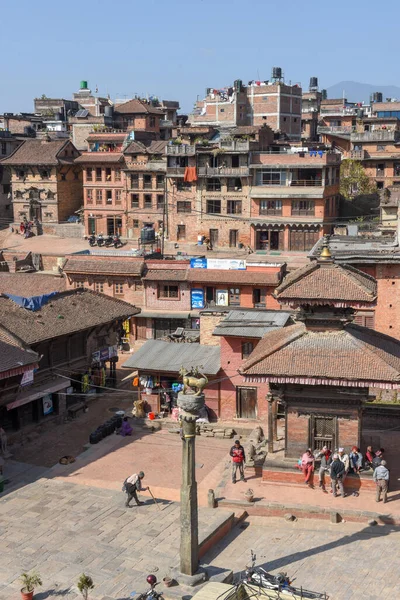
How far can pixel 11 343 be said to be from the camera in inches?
1203

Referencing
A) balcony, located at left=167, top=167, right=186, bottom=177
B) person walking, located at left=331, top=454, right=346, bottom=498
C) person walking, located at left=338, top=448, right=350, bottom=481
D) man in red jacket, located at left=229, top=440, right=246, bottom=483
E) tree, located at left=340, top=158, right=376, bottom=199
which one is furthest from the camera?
tree, located at left=340, top=158, right=376, bottom=199

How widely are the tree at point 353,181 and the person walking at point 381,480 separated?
53.1 metres

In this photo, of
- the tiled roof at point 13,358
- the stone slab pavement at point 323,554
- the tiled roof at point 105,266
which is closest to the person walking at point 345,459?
the stone slab pavement at point 323,554

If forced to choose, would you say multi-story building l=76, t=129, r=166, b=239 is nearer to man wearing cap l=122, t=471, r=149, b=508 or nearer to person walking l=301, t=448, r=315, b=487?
person walking l=301, t=448, r=315, b=487

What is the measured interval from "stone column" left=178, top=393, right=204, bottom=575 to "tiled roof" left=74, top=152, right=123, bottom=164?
58.4 metres

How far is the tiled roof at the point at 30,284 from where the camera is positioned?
167ft

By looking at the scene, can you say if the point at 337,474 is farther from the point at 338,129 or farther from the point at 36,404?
the point at 338,129

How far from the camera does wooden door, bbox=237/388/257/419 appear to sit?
34531mm

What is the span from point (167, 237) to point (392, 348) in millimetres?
46109

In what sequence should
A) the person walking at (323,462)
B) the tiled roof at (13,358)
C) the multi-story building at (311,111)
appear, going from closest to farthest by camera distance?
the person walking at (323,462)
the tiled roof at (13,358)
the multi-story building at (311,111)

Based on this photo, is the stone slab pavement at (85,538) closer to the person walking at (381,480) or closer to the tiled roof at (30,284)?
the person walking at (381,480)

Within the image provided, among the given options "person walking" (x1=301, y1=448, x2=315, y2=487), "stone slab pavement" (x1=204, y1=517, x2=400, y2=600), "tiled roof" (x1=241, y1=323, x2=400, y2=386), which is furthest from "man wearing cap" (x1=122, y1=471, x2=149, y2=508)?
"person walking" (x1=301, y1=448, x2=315, y2=487)

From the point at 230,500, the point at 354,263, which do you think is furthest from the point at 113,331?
the point at 230,500

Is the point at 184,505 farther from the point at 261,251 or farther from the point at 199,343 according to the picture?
the point at 261,251
